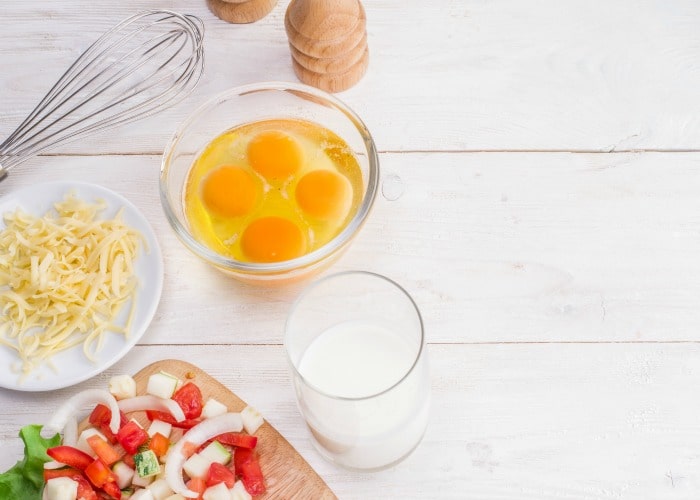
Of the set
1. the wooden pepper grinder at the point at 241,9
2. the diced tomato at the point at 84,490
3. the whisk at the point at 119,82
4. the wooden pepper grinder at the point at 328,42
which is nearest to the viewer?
the diced tomato at the point at 84,490

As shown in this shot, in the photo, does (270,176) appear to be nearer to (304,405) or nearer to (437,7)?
(304,405)

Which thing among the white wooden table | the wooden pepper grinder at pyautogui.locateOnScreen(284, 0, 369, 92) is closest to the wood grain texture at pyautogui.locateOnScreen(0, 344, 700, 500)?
the white wooden table

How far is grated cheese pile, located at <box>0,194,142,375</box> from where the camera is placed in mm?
1882

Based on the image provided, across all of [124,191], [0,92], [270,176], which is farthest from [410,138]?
[0,92]

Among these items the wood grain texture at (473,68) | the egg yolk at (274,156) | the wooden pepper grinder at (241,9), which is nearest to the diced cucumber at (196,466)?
the egg yolk at (274,156)

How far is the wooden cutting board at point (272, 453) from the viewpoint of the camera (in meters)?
1.75

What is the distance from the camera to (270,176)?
6.57ft

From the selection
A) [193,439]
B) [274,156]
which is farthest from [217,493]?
[274,156]

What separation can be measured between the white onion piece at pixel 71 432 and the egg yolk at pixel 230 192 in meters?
0.56

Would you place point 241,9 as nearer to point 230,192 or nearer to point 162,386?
point 230,192

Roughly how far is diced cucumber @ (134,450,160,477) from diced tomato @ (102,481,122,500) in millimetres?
56

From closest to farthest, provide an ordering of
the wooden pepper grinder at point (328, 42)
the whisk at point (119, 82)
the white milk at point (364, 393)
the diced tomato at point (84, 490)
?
the white milk at point (364, 393), the diced tomato at point (84, 490), the wooden pepper grinder at point (328, 42), the whisk at point (119, 82)

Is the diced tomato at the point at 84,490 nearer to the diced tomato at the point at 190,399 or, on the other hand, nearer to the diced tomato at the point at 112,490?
the diced tomato at the point at 112,490

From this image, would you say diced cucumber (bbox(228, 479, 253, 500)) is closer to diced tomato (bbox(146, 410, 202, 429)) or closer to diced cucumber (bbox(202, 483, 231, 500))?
diced cucumber (bbox(202, 483, 231, 500))
